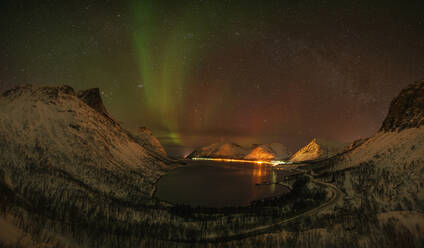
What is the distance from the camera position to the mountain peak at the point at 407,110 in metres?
56.7

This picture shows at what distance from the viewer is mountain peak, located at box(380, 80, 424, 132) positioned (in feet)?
186

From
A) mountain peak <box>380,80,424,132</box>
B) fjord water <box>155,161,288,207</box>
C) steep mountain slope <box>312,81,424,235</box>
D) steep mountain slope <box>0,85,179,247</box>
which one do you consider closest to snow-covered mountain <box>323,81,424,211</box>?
steep mountain slope <box>312,81,424,235</box>

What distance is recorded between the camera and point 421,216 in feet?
56.7

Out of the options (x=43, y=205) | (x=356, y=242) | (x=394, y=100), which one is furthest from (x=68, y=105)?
(x=394, y=100)

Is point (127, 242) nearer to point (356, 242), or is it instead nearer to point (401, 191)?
point (356, 242)

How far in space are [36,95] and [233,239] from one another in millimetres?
57756

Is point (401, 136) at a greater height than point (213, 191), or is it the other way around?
point (401, 136)

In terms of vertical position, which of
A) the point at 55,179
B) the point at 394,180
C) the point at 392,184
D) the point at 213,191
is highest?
the point at 394,180

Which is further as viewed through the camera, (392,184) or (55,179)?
(392,184)

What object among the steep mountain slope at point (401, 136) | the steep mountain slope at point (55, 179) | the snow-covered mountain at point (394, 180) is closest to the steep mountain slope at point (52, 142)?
the steep mountain slope at point (55, 179)

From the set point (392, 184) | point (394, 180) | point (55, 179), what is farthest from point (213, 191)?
point (394, 180)

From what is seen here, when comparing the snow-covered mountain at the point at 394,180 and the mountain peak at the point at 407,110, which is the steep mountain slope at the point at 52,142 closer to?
the snow-covered mountain at the point at 394,180

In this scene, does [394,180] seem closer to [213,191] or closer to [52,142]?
[213,191]

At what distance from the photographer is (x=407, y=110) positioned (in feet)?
211
